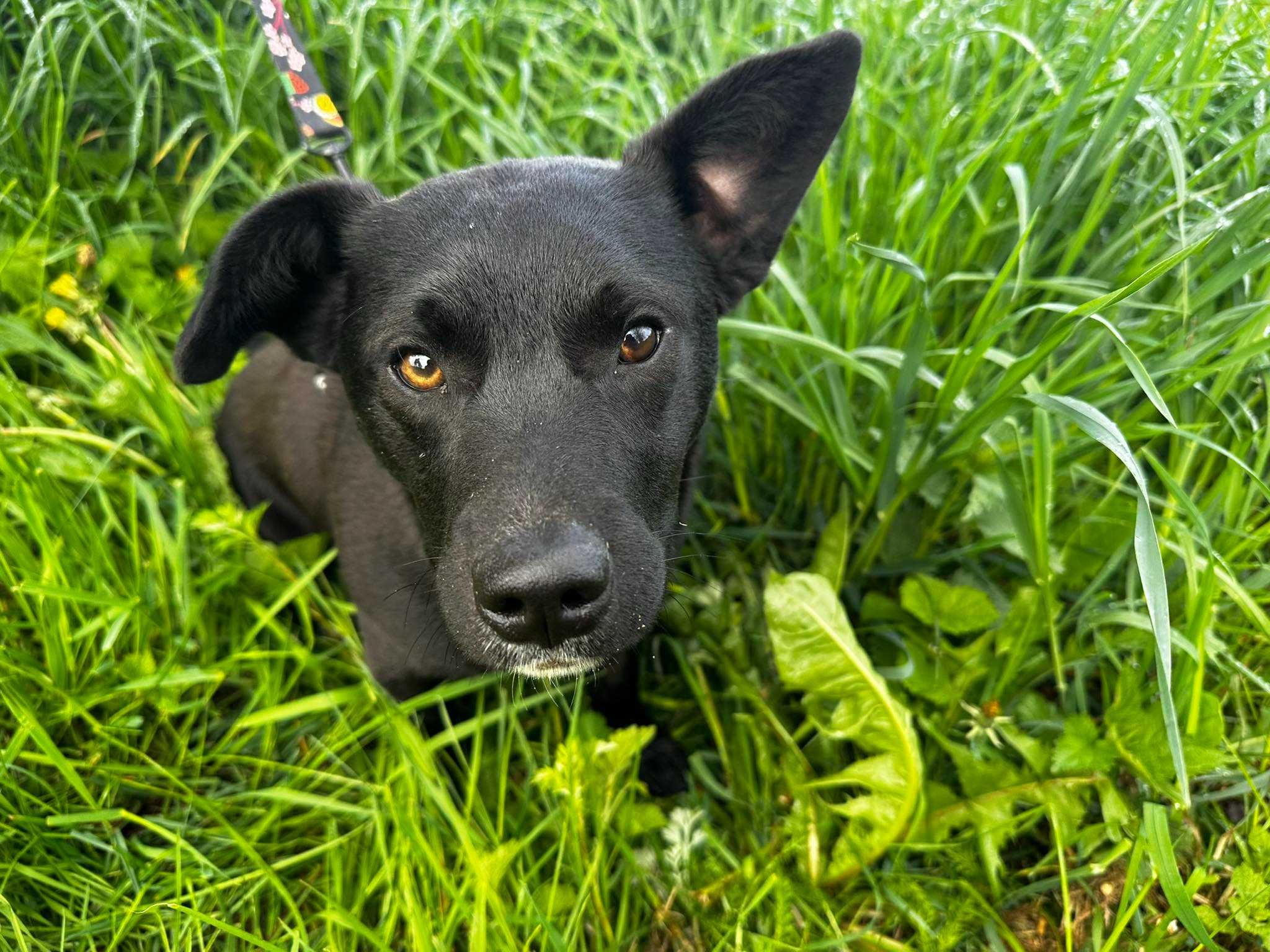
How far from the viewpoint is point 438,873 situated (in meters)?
1.81

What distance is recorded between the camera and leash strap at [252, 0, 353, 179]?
2072 millimetres

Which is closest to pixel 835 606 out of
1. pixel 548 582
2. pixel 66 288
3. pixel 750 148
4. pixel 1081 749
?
pixel 1081 749

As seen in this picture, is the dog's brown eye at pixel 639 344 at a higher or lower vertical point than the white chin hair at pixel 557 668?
higher

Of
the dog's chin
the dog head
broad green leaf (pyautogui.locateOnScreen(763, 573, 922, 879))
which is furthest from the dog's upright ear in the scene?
broad green leaf (pyautogui.locateOnScreen(763, 573, 922, 879))

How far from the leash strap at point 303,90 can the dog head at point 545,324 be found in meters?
0.45

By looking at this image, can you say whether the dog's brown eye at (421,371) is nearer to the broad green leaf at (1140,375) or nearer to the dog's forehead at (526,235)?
the dog's forehead at (526,235)

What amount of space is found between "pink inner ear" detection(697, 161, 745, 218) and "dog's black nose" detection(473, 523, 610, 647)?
87cm

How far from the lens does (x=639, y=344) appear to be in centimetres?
159

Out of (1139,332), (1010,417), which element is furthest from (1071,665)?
(1139,332)

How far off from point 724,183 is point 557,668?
1.06 metres

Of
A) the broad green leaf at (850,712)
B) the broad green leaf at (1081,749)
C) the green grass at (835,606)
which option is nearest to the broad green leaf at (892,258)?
the green grass at (835,606)

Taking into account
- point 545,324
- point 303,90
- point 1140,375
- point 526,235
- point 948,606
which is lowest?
point 948,606

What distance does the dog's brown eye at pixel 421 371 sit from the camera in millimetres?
1586

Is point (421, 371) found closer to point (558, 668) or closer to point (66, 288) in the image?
point (558, 668)
